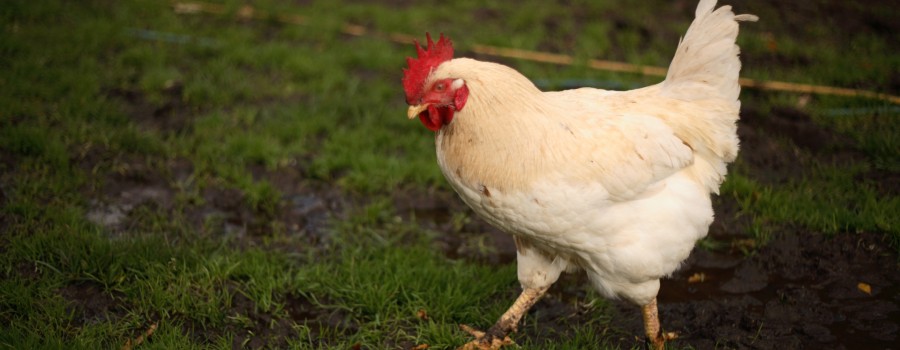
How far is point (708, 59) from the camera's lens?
3.31m

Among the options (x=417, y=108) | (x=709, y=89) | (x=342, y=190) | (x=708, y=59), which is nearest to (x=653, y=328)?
(x=709, y=89)

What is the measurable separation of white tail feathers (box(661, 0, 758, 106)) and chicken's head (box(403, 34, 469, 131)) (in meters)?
1.12

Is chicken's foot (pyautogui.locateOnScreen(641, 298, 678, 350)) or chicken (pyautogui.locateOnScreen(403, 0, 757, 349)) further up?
chicken (pyautogui.locateOnScreen(403, 0, 757, 349))

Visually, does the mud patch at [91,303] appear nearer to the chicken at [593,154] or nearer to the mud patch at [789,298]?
the chicken at [593,154]

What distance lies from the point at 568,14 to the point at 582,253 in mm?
5171

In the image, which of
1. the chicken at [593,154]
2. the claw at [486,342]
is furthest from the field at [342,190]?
the chicken at [593,154]

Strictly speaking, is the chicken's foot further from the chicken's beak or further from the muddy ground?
the chicken's beak

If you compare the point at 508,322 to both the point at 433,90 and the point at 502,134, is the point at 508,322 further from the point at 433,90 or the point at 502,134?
the point at 433,90

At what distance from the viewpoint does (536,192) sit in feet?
9.57

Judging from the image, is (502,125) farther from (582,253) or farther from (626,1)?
(626,1)

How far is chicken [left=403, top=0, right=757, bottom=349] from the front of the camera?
2.93 metres

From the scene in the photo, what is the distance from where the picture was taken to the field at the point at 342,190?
12.1 ft

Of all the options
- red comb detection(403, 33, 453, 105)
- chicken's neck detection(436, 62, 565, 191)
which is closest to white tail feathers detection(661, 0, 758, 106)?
chicken's neck detection(436, 62, 565, 191)

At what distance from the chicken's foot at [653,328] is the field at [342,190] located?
7.4 inches
